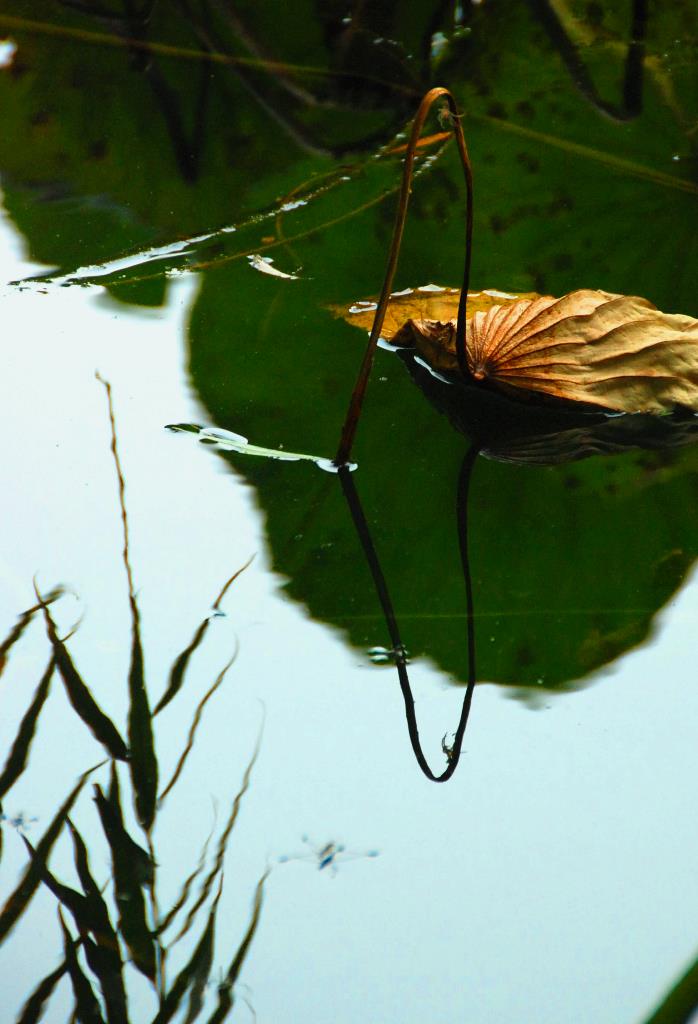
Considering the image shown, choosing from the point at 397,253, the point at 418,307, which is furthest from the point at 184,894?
the point at 418,307

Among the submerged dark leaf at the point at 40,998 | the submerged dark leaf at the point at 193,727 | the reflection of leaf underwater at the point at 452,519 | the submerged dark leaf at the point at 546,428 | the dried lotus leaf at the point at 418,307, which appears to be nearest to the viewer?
the submerged dark leaf at the point at 40,998

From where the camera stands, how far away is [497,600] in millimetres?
731

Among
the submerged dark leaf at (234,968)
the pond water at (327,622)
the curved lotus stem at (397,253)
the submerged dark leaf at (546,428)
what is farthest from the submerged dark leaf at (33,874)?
the submerged dark leaf at (546,428)

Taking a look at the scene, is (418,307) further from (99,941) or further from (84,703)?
(99,941)

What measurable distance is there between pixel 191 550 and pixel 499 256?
0.61 m

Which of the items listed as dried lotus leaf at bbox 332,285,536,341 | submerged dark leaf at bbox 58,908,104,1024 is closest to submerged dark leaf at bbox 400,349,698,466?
dried lotus leaf at bbox 332,285,536,341

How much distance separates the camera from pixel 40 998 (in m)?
0.49

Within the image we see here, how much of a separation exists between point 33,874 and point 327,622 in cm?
25

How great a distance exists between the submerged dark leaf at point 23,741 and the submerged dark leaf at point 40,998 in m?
0.12

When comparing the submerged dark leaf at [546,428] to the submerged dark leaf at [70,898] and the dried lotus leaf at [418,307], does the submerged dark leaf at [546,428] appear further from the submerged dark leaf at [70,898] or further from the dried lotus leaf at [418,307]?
the submerged dark leaf at [70,898]

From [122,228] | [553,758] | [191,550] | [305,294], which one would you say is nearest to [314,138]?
[122,228]

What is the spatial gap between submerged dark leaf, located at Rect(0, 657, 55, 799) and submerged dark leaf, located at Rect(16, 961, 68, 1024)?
0.12 m

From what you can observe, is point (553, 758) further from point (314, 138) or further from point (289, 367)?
point (314, 138)

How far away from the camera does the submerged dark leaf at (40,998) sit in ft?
1.57
